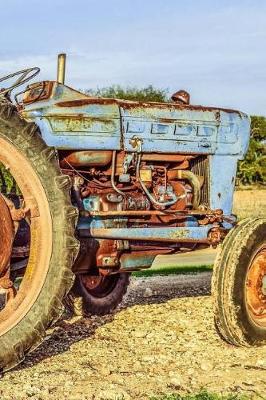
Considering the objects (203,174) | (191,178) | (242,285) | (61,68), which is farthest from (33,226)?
(203,174)

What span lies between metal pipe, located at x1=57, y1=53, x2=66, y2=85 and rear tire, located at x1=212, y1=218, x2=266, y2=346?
6.72ft

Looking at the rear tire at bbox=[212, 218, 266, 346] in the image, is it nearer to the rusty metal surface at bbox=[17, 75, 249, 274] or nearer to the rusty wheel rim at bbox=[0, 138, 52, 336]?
the rusty metal surface at bbox=[17, 75, 249, 274]

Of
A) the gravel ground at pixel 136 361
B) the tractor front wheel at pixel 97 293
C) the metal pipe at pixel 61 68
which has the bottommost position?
the gravel ground at pixel 136 361

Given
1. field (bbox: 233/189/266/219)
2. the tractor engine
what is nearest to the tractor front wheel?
the tractor engine

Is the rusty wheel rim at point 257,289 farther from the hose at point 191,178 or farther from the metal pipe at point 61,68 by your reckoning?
the metal pipe at point 61,68

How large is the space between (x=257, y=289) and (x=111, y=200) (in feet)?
4.87

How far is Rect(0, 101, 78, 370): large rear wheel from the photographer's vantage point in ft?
19.5

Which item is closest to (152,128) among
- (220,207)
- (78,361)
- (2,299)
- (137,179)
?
(137,179)

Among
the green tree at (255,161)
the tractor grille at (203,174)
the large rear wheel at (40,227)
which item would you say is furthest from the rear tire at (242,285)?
the green tree at (255,161)

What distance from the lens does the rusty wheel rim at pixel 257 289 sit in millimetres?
7266

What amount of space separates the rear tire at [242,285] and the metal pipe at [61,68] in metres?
2.05

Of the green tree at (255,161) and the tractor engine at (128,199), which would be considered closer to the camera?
the tractor engine at (128,199)

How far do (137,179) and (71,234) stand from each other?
4.93 feet

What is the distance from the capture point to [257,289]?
734 centimetres
